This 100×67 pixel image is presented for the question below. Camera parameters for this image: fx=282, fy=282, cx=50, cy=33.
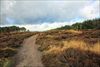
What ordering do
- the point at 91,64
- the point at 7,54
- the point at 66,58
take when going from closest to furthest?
the point at 91,64
the point at 66,58
the point at 7,54

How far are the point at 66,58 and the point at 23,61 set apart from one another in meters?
4.49

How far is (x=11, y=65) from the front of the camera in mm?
22156

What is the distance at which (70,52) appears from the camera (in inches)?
860

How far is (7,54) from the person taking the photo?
2698 centimetres

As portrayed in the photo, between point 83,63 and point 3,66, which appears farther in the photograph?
point 3,66

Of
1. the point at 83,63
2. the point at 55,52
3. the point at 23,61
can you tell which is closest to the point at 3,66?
the point at 23,61

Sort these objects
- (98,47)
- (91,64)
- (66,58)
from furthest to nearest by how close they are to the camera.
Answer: (98,47) < (66,58) < (91,64)

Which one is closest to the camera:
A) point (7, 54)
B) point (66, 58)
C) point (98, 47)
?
point (66, 58)

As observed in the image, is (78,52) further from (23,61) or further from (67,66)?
(23,61)

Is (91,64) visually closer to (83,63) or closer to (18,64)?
(83,63)


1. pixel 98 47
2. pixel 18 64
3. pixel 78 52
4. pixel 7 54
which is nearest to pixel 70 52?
pixel 78 52

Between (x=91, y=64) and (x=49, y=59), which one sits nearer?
(x=91, y=64)

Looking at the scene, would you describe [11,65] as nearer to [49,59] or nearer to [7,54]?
[49,59]

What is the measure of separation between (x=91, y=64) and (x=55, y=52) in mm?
4904
